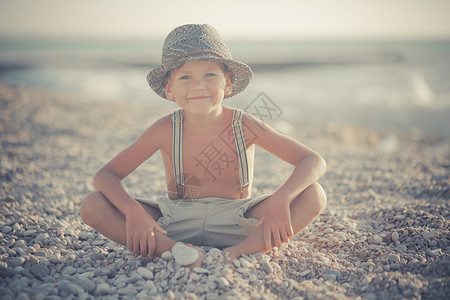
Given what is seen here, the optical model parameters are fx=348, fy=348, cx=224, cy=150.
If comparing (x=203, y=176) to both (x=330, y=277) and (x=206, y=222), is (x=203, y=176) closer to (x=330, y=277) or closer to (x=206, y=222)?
(x=206, y=222)

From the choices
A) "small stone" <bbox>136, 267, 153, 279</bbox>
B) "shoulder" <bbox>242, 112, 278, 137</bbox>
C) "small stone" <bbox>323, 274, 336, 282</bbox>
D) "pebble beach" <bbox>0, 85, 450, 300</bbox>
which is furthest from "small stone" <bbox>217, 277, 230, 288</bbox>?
"shoulder" <bbox>242, 112, 278, 137</bbox>

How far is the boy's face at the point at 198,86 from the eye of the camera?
8.08ft

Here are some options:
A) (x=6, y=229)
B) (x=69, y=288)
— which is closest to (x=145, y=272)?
(x=69, y=288)

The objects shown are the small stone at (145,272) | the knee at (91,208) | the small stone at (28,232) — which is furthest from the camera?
the small stone at (28,232)

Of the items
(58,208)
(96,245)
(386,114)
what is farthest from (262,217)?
(386,114)

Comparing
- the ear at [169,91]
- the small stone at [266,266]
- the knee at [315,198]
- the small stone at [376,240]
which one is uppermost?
the ear at [169,91]

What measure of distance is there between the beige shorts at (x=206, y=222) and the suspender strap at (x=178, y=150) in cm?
18

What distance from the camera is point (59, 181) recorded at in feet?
14.3

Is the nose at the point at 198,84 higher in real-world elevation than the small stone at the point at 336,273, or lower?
higher

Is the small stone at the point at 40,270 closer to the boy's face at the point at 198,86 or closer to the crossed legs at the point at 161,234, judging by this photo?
the crossed legs at the point at 161,234

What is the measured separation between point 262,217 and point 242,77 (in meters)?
1.13

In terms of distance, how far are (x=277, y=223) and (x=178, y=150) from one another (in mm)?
923

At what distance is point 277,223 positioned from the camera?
2254 mm

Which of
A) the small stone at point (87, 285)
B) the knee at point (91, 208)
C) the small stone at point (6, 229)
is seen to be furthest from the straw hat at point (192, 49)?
the small stone at point (6, 229)
